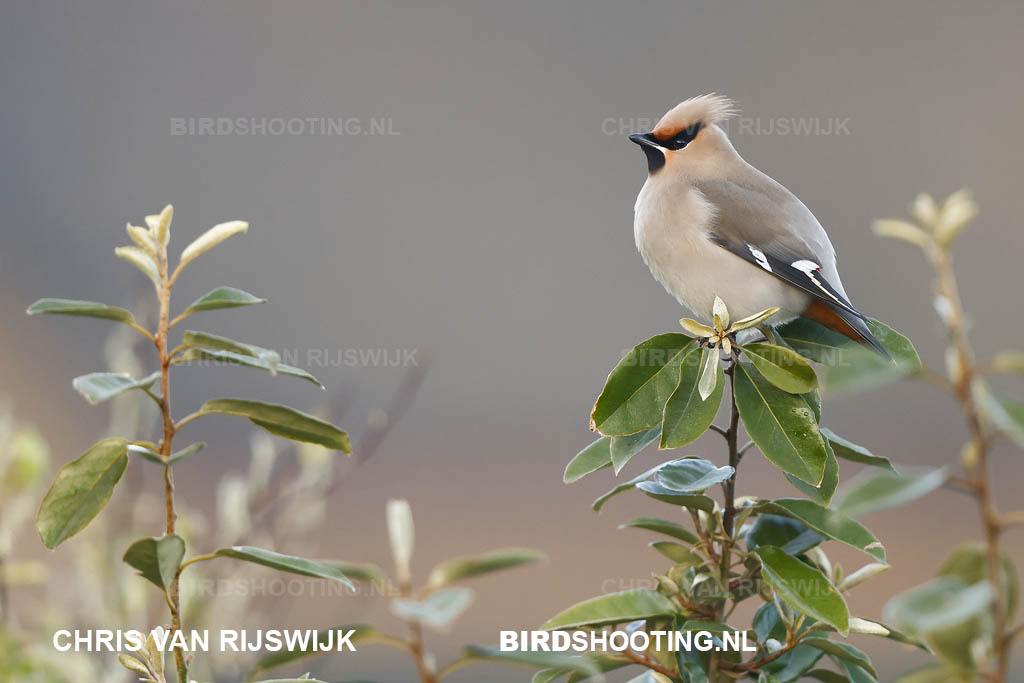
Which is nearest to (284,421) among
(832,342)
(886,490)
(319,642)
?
(319,642)

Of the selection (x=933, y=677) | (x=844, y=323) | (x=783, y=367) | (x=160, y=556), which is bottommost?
(x=933, y=677)

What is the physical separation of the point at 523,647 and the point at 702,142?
88 centimetres

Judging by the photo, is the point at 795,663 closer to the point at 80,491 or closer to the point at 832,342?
the point at 832,342

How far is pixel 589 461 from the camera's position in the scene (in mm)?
750

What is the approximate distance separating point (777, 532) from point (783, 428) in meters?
0.10

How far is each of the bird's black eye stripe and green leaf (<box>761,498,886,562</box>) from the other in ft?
2.28

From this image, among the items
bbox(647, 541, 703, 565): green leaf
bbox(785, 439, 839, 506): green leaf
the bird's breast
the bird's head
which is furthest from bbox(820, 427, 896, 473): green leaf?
the bird's head

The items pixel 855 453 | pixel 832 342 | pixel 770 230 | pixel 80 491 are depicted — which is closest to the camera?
pixel 80 491

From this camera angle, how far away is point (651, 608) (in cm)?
66

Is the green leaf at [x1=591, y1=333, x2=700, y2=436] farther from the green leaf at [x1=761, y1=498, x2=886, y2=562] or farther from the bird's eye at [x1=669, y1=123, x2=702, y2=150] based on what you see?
the bird's eye at [x1=669, y1=123, x2=702, y2=150]

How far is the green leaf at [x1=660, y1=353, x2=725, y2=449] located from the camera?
0.68 meters

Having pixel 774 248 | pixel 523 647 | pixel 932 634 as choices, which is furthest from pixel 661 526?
pixel 774 248

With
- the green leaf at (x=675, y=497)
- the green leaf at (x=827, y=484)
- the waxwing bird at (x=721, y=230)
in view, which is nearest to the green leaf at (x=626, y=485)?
the green leaf at (x=675, y=497)

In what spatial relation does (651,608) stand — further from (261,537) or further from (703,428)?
(261,537)
